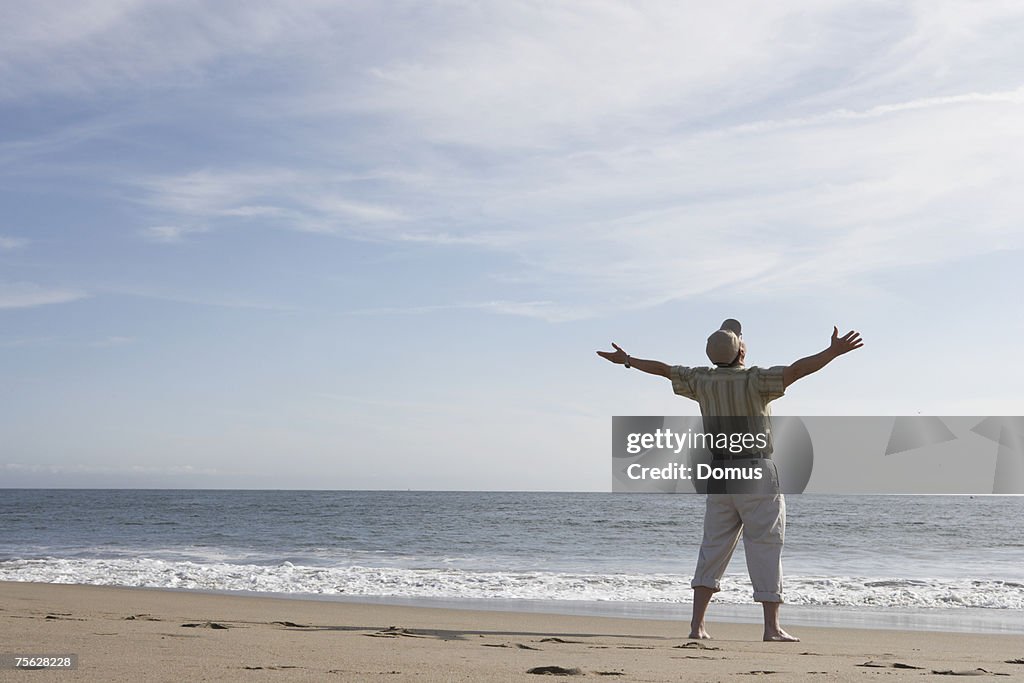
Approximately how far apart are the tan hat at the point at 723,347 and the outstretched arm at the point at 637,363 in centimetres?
28

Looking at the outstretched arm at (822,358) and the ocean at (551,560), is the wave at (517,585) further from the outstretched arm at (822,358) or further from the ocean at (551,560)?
the outstretched arm at (822,358)

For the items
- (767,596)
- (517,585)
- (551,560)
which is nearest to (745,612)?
(767,596)

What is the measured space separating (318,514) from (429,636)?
115 feet

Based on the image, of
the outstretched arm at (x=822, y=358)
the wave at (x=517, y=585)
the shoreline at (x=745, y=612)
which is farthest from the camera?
the wave at (x=517, y=585)

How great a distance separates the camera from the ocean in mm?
10633

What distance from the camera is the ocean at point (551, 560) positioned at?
34.9 ft

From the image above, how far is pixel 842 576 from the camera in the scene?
1365 cm

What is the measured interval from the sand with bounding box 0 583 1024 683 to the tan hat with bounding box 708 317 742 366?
167 cm

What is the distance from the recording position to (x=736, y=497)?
530 cm

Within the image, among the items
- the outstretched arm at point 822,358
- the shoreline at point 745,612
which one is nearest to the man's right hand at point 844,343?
the outstretched arm at point 822,358

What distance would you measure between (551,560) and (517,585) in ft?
21.1

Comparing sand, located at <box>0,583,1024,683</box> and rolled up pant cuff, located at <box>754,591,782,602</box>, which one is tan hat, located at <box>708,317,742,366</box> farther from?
sand, located at <box>0,583,1024,683</box>

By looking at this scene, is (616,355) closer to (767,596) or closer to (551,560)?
(767,596)

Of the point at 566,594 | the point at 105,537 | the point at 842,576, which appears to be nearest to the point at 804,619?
the point at 566,594
